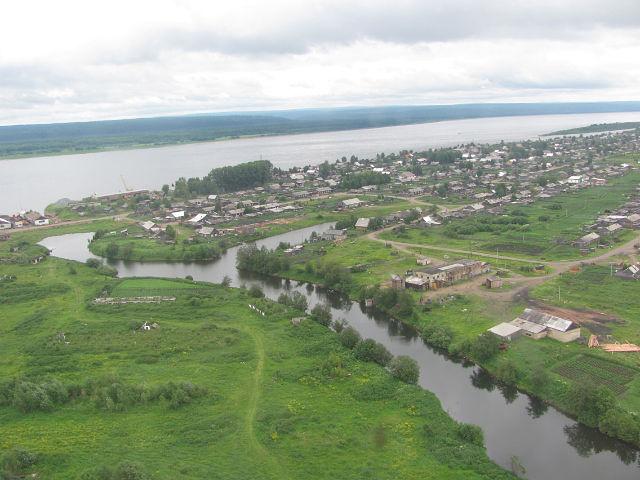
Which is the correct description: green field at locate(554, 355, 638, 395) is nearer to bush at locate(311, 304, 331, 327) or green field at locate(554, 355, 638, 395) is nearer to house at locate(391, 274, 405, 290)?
bush at locate(311, 304, 331, 327)

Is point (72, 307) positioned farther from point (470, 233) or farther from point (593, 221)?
point (593, 221)

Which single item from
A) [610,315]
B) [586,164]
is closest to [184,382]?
[610,315]

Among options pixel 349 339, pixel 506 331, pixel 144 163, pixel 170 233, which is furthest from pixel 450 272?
pixel 144 163

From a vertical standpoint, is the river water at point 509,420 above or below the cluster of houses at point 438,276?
below

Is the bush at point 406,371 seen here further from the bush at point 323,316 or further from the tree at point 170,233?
the tree at point 170,233

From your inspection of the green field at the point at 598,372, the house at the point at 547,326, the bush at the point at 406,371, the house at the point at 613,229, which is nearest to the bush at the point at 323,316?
the bush at the point at 406,371

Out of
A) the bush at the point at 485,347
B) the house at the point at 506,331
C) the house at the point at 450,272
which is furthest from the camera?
the house at the point at 450,272
